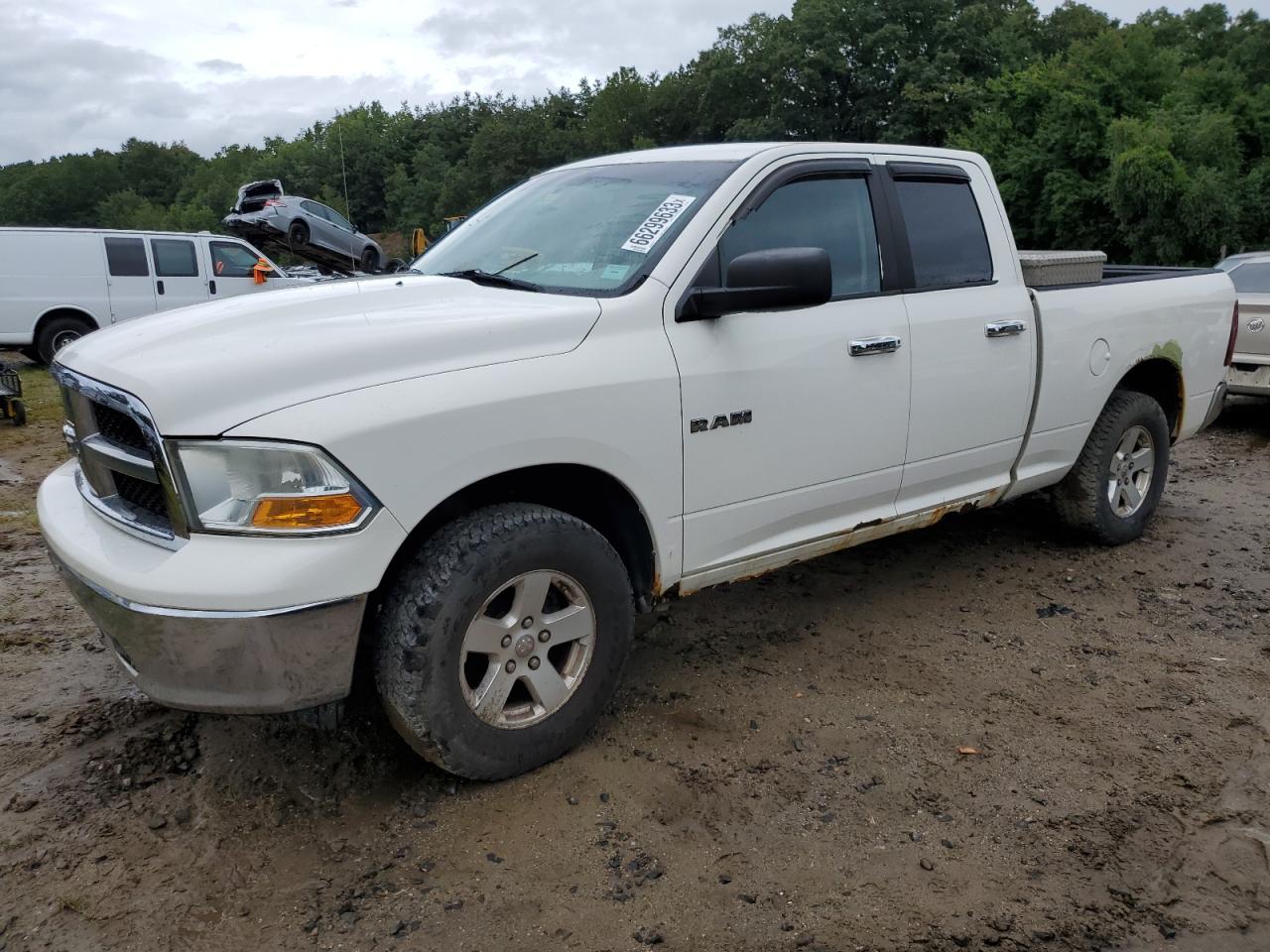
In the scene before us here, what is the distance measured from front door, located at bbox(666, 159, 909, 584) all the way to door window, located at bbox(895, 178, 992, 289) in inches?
9.2

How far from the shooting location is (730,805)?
9.51 ft

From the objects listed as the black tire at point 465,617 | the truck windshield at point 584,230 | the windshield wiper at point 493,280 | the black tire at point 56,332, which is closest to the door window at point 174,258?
the black tire at point 56,332

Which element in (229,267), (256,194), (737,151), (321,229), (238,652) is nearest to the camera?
(238,652)

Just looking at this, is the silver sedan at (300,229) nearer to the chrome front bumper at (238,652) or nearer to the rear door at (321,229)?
the rear door at (321,229)

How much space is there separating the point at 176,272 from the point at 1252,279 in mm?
13315

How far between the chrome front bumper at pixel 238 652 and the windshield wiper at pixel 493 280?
Result: 1289mm

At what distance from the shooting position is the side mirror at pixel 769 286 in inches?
117

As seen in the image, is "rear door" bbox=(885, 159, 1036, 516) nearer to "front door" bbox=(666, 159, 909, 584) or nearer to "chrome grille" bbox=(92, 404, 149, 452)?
"front door" bbox=(666, 159, 909, 584)

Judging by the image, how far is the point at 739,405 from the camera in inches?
127

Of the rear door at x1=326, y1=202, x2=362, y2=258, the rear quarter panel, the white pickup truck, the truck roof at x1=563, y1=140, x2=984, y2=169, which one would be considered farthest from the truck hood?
the rear door at x1=326, y1=202, x2=362, y2=258

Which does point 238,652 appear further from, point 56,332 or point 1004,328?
point 56,332

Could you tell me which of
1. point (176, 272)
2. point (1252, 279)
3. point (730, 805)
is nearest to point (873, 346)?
point (730, 805)

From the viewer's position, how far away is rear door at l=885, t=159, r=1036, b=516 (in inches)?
153

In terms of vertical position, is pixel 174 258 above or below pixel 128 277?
above
